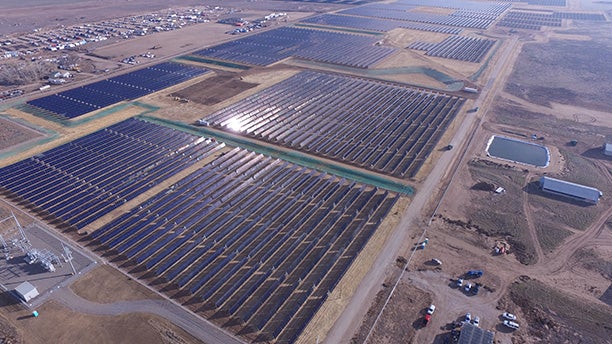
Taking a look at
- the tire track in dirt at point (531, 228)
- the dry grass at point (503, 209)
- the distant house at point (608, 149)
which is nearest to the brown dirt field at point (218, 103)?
the dry grass at point (503, 209)

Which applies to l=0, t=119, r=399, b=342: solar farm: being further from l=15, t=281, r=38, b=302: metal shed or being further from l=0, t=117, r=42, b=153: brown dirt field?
l=0, t=117, r=42, b=153: brown dirt field

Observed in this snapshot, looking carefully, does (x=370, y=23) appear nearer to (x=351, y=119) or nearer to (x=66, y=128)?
(x=351, y=119)

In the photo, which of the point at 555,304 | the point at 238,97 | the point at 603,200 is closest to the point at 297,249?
the point at 555,304

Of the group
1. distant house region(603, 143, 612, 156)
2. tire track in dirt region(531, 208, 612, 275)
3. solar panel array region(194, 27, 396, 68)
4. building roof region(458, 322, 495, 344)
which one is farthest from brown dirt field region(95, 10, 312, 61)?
distant house region(603, 143, 612, 156)

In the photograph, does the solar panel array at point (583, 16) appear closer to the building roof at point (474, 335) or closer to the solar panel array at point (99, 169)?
the solar panel array at point (99, 169)

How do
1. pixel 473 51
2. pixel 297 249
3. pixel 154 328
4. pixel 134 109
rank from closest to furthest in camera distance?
pixel 154 328 < pixel 297 249 < pixel 134 109 < pixel 473 51

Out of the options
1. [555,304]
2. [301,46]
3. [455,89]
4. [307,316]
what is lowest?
[555,304]

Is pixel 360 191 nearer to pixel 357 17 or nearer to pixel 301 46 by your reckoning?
pixel 301 46
